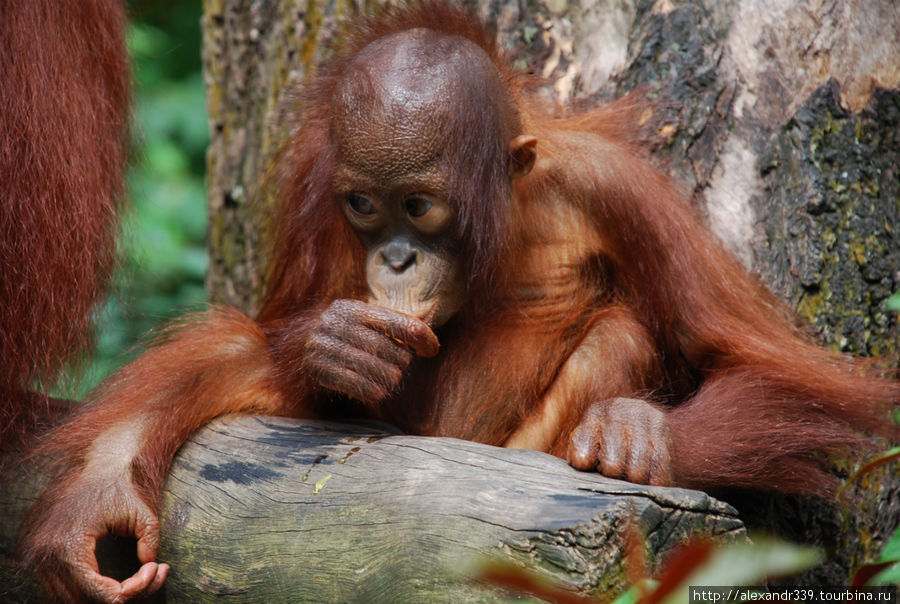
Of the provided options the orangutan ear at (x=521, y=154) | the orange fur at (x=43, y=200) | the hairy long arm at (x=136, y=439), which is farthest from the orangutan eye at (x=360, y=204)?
the orange fur at (x=43, y=200)

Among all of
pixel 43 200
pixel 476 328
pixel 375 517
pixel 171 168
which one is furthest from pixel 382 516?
pixel 171 168

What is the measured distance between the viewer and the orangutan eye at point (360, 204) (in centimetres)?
218

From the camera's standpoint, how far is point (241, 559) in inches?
77.1

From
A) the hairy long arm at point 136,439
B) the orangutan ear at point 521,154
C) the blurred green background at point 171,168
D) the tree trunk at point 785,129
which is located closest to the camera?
the hairy long arm at point 136,439

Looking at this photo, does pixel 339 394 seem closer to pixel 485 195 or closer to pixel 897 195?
pixel 485 195

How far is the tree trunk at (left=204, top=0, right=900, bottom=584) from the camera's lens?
2615 millimetres

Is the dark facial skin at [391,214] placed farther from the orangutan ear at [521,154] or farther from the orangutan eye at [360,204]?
the orangutan ear at [521,154]

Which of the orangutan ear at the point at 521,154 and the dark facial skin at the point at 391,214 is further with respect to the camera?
the orangutan ear at the point at 521,154

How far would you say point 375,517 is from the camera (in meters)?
1.82

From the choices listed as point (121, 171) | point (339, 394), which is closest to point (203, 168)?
point (121, 171)

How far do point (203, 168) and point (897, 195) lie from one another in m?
4.73

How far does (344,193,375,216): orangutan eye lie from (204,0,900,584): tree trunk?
0.74 m

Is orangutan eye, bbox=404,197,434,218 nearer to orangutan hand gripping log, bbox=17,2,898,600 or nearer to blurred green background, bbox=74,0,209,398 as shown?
orangutan hand gripping log, bbox=17,2,898,600

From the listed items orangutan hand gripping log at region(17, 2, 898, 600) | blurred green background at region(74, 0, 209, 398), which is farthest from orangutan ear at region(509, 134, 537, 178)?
blurred green background at region(74, 0, 209, 398)
